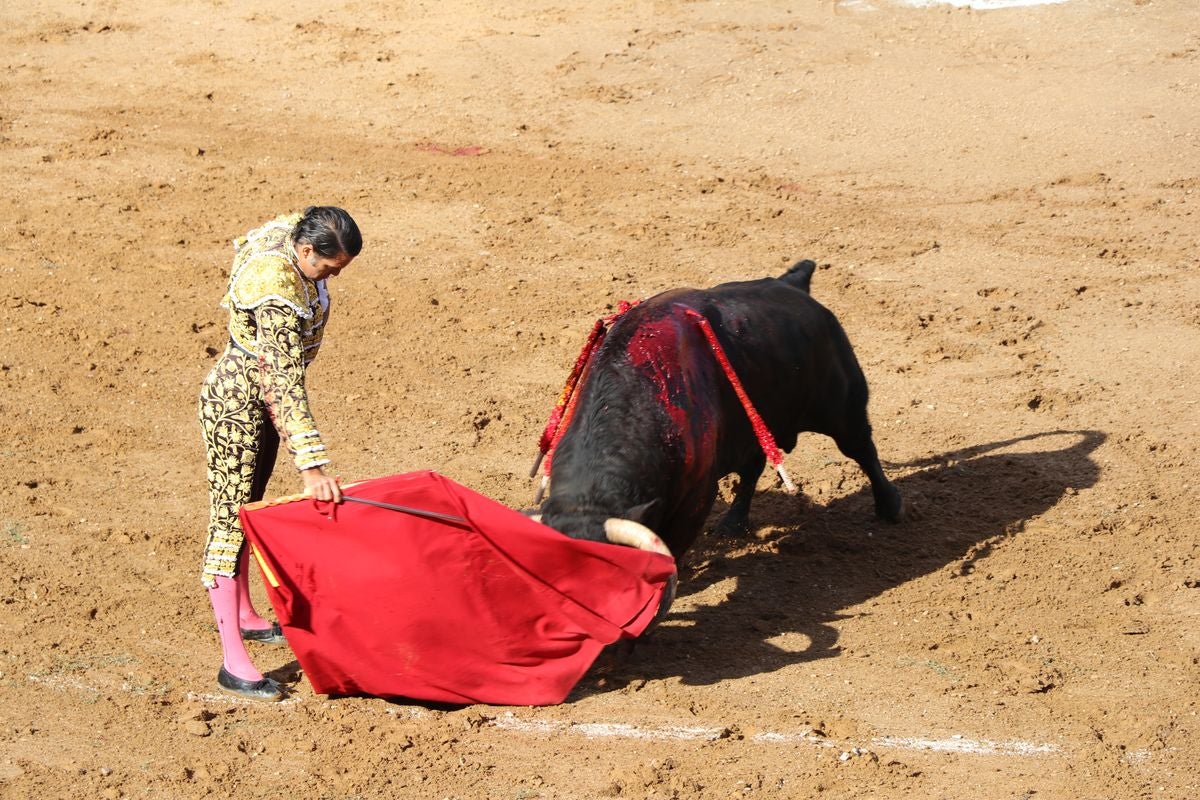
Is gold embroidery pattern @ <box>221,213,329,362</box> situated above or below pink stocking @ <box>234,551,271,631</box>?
above

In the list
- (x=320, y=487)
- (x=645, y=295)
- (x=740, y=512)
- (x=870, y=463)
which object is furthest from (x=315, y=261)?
(x=645, y=295)

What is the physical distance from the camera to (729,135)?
41.3ft

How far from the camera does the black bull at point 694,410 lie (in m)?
5.60

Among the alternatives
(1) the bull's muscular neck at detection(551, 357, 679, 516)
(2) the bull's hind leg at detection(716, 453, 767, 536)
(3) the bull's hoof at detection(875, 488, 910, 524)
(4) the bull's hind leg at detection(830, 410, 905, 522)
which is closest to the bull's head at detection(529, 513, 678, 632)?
(1) the bull's muscular neck at detection(551, 357, 679, 516)

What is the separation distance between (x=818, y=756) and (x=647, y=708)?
0.70 m

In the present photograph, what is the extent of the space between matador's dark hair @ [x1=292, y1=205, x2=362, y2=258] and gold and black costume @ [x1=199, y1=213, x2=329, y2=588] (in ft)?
0.50

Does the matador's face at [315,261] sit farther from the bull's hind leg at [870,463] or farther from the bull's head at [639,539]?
the bull's hind leg at [870,463]

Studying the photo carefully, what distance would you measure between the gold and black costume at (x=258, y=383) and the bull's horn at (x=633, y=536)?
109 centimetres

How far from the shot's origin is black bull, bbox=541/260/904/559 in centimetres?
560

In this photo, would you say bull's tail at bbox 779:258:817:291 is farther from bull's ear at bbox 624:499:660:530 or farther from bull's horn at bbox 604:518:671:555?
bull's horn at bbox 604:518:671:555

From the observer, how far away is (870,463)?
24.1 ft

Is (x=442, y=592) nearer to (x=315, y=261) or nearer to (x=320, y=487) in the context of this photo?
(x=320, y=487)

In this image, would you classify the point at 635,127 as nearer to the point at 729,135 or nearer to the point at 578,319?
the point at 729,135

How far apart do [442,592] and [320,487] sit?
61 cm
